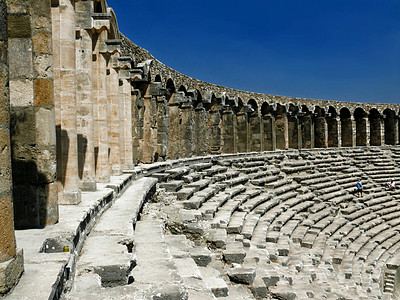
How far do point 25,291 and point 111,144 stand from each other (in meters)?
7.74

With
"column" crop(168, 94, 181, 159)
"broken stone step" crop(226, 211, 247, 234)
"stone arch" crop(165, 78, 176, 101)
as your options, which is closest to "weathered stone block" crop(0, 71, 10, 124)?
"broken stone step" crop(226, 211, 247, 234)

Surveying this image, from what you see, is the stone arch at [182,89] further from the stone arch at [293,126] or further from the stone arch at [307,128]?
the stone arch at [307,128]

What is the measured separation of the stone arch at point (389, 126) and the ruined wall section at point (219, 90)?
47 cm

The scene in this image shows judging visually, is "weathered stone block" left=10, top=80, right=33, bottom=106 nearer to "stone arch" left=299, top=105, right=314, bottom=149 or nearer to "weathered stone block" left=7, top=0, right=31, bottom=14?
"weathered stone block" left=7, top=0, right=31, bottom=14

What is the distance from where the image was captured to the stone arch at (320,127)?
2797cm

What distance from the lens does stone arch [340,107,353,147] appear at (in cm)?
2872

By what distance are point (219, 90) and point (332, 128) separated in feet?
40.5

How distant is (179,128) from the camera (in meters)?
16.4

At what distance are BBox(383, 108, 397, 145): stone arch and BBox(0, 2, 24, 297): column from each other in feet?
100

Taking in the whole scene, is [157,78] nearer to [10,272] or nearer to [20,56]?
[20,56]

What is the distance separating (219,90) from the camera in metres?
20.0

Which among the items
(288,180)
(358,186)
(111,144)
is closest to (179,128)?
(288,180)

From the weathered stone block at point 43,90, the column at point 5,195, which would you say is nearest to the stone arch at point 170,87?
the weathered stone block at point 43,90

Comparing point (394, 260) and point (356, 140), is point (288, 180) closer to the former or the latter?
point (394, 260)
